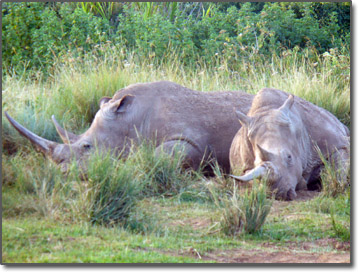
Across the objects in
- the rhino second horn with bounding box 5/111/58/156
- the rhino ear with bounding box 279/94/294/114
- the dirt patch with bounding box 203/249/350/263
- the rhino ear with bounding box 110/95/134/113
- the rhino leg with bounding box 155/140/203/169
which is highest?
the rhino ear with bounding box 279/94/294/114

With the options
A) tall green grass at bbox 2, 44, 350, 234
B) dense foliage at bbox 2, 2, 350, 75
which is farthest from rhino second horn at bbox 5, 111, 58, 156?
dense foliage at bbox 2, 2, 350, 75

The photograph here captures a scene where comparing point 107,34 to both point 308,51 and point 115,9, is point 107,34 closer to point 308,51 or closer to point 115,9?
point 115,9

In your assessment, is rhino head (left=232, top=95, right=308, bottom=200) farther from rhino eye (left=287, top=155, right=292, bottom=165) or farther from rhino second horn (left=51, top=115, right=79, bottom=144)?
rhino second horn (left=51, top=115, right=79, bottom=144)

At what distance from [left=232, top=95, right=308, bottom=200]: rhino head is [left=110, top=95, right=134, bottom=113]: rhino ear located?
1.70 m

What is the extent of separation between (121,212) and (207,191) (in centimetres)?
175

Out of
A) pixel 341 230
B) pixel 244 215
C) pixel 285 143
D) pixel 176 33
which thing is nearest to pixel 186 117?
pixel 285 143

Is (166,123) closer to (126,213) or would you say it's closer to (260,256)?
(126,213)

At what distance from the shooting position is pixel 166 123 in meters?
8.45

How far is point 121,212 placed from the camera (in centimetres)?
595

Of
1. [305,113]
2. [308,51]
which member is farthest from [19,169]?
[308,51]

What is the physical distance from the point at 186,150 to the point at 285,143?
1531 mm

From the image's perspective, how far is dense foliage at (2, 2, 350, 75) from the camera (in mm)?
12406

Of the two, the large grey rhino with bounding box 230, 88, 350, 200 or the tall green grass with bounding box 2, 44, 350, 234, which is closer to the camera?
the tall green grass with bounding box 2, 44, 350, 234

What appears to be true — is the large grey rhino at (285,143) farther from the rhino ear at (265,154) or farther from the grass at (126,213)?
the grass at (126,213)
